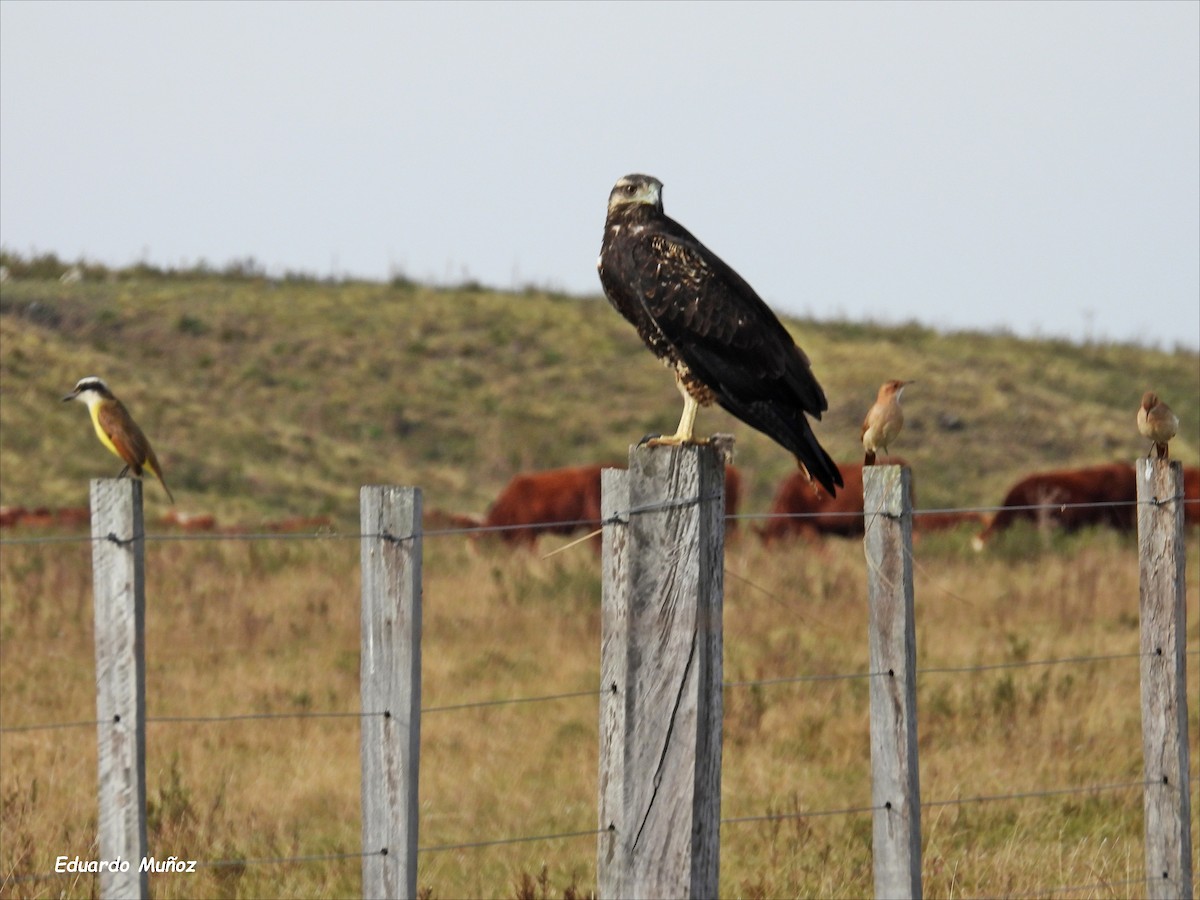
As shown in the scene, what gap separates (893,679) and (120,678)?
1964mm

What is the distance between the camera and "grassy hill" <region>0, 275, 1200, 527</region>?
28.1 meters

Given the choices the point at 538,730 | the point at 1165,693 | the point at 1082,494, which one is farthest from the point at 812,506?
the point at 1165,693

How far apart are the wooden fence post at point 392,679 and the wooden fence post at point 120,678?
1.62ft

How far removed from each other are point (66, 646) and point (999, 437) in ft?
91.2

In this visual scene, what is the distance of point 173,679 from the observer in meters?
9.84

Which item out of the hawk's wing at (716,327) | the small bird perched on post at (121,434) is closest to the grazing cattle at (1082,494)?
the hawk's wing at (716,327)

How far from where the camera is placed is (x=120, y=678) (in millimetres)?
3275

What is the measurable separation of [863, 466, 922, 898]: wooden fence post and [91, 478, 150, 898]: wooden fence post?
6.05 feet

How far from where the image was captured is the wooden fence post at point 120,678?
10.7 feet

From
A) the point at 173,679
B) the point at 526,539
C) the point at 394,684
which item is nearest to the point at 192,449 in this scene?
the point at 526,539

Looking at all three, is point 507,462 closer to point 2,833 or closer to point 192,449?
point 192,449

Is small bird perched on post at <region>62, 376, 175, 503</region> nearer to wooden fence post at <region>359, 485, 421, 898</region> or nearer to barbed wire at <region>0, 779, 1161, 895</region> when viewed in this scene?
barbed wire at <region>0, 779, 1161, 895</region>

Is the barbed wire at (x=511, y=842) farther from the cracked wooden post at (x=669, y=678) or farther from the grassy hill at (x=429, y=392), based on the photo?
the grassy hill at (x=429, y=392)

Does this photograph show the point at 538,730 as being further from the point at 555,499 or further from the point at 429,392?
the point at 429,392
